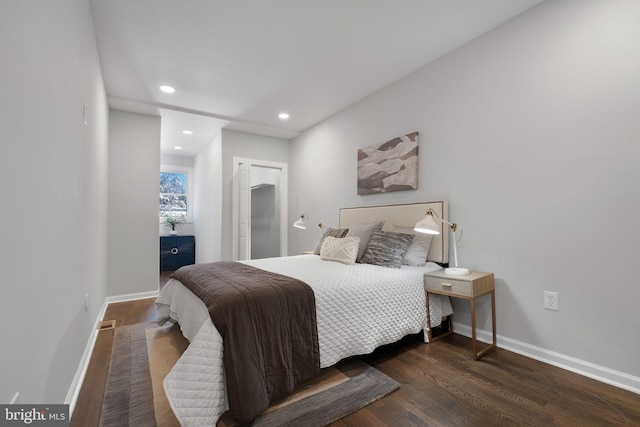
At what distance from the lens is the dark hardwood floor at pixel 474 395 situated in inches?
60.8

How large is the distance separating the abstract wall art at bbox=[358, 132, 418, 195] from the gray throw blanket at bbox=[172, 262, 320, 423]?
1.84 metres

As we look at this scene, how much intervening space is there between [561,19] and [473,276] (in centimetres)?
200

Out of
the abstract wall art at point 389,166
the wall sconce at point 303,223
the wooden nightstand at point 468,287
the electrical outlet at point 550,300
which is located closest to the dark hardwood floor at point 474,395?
the wooden nightstand at point 468,287

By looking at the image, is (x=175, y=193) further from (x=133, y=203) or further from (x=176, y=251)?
(x=133, y=203)

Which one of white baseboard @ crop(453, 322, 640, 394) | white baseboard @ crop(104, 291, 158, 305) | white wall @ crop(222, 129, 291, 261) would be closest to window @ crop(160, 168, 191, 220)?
white wall @ crop(222, 129, 291, 261)

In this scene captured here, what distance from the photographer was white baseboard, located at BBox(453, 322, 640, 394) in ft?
6.00

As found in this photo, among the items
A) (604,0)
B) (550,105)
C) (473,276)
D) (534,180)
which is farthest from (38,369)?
(604,0)

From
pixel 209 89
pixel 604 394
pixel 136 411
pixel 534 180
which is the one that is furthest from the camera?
pixel 209 89

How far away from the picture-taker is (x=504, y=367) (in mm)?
2098

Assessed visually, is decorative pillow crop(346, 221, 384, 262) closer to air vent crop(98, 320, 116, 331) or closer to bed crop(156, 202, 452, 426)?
bed crop(156, 202, 452, 426)

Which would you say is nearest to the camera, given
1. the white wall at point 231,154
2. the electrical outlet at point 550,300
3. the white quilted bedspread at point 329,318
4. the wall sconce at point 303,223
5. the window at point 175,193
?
the white quilted bedspread at point 329,318

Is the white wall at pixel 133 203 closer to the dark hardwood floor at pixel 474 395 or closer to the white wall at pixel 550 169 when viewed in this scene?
the dark hardwood floor at pixel 474 395

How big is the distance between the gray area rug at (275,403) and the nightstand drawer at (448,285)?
2.78ft

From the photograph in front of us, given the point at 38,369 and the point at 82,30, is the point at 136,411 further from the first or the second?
the point at 82,30
